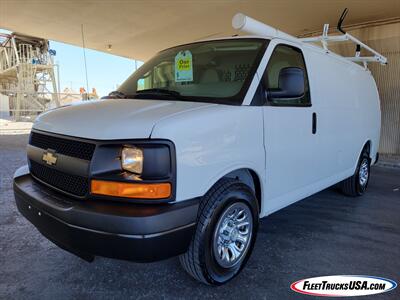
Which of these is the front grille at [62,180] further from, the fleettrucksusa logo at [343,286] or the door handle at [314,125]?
the door handle at [314,125]

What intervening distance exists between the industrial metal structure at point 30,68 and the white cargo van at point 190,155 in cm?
2440

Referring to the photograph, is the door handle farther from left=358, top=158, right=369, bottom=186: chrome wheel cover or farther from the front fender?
left=358, top=158, right=369, bottom=186: chrome wheel cover

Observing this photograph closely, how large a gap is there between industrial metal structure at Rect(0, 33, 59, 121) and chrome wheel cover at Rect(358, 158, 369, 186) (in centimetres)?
2392

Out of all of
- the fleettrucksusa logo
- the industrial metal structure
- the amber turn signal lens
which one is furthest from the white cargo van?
the industrial metal structure

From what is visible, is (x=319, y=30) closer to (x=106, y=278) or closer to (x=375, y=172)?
(x=375, y=172)

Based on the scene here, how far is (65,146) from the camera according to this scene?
2346mm

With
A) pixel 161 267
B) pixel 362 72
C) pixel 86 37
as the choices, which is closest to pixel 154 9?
pixel 86 37

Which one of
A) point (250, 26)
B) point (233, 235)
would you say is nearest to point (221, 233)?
point (233, 235)

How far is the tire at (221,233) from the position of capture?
91.8 inches

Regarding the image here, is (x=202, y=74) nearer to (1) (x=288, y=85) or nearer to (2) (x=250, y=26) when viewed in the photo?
(2) (x=250, y=26)

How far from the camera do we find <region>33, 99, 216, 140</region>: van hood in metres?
2.09

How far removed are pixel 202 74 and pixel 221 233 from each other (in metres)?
1.44

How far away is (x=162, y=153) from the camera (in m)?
2.04

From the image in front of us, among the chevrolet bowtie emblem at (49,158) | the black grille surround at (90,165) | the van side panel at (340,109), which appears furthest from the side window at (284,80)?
the chevrolet bowtie emblem at (49,158)
